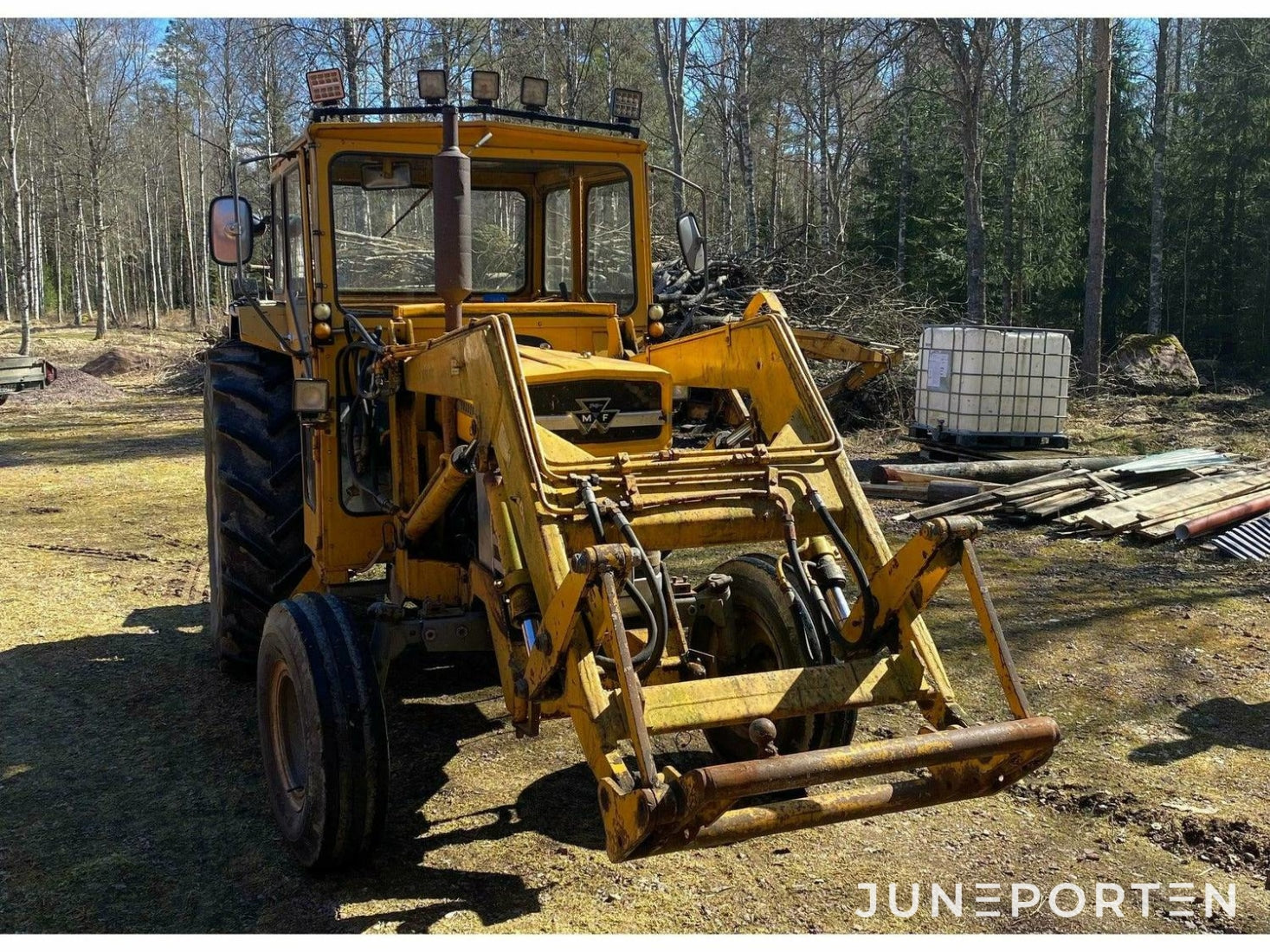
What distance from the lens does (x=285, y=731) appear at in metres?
4.22

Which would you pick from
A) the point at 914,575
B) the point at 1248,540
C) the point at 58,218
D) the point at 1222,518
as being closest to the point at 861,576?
the point at 914,575

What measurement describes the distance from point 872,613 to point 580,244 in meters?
2.95

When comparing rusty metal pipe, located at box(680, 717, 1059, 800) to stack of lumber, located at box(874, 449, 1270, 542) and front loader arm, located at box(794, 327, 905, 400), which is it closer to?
front loader arm, located at box(794, 327, 905, 400)

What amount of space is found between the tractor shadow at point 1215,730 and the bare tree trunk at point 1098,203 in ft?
40.3

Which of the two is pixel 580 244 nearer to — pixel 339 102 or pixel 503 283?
pixel 503 283

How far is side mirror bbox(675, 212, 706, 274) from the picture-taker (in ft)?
18.0

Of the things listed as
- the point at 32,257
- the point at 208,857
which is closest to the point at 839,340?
the point at 208,857

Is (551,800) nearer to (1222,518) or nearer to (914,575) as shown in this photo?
(914,575)

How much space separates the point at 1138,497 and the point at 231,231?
7.94m

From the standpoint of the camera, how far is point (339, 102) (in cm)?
504

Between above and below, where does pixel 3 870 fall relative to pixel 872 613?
below

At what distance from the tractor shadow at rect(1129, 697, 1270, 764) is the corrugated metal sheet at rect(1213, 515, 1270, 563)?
3187mm

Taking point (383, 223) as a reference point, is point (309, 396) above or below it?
below

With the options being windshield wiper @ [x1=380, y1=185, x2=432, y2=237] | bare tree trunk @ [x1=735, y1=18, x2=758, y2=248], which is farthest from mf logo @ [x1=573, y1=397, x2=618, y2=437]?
bare tree trunk @ [x1=735, y1=18, x2=758, y2=248]
